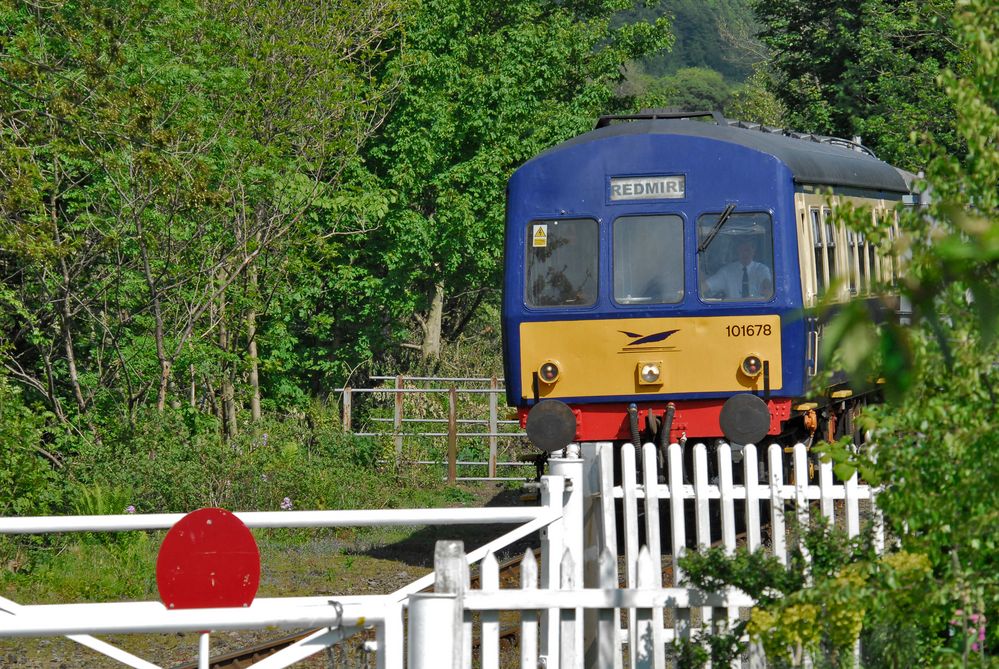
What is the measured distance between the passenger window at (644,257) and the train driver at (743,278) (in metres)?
0.38

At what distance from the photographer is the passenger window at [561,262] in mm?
12547

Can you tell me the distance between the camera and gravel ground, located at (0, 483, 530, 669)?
893 cm

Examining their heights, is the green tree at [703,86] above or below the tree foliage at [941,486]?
above

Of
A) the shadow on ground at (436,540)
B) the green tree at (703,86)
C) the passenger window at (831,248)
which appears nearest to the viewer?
the shadow on ground at (436,540)

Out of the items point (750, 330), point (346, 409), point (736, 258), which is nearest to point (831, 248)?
point (736, 258)

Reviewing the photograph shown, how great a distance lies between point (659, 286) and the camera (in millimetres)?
12469

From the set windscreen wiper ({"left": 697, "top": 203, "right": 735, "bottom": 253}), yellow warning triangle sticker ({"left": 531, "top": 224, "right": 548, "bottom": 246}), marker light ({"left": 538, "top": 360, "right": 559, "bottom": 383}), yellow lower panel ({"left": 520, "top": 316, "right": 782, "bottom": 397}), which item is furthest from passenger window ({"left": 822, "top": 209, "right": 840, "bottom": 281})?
marker light ({"left": 538, "top": 360, "right": 559, "bottom": 383})

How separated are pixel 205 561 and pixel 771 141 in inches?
352

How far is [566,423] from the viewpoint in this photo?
477 inches

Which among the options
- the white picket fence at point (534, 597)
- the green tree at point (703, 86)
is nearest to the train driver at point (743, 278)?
the white picket fence at point (534, 597)

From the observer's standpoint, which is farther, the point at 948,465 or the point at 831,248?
the point at 831,248

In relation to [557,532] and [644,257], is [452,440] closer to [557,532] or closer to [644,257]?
[644,257]

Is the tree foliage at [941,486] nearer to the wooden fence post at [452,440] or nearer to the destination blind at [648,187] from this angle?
the destination blind at [648,187]

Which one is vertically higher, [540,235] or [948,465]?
[540,235]
